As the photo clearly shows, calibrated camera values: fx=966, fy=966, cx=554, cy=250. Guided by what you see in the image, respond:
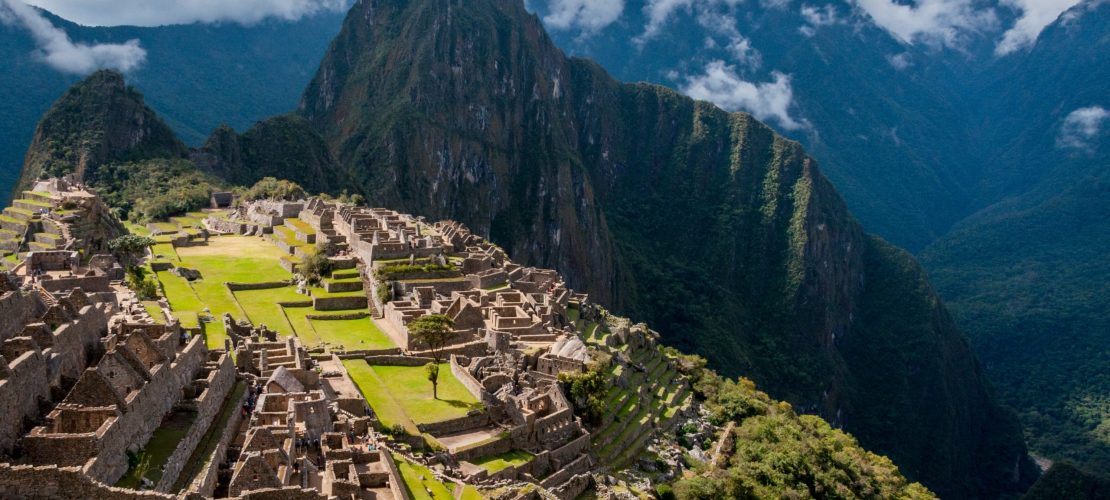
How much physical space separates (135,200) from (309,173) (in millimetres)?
38771

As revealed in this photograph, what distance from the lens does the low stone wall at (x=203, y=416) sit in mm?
22163

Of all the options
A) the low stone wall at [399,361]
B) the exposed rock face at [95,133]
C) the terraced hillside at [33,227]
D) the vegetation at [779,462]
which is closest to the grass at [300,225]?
the terraced hillside at [33,227]

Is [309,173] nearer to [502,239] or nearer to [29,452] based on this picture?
[502,239]

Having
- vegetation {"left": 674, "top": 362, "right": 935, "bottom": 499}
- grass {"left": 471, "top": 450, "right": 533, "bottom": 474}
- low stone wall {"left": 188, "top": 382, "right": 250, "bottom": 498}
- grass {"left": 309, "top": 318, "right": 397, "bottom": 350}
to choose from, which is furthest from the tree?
vegetation {"left": 674, "top": 362, "right": 935, "bottom": 499}

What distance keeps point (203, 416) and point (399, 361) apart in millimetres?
17862

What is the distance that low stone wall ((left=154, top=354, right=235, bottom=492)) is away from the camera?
72.7 feet

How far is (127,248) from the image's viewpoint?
167ft

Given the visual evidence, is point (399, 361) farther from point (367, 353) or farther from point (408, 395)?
point (408, 395)

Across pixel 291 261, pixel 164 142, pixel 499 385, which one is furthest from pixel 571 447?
pixel 164 142

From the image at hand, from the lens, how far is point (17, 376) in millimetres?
21141

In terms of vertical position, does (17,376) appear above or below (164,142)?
below

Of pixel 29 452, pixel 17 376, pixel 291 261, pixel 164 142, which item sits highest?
pixel 164 142

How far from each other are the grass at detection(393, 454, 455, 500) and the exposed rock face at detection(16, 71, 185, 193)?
8674 cm

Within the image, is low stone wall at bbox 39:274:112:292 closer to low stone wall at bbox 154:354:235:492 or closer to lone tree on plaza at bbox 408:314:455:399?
low stone wall at bbox 154:354:235:492
